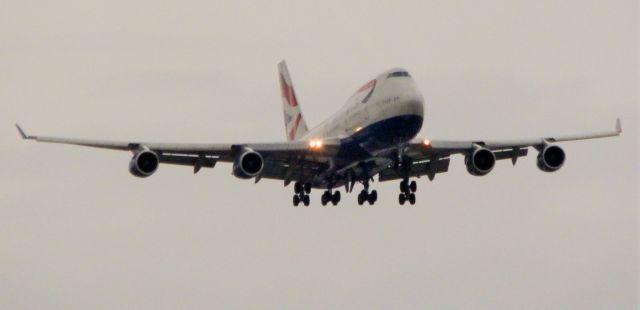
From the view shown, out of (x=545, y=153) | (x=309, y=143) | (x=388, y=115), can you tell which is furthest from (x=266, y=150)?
(x=545, y=153)

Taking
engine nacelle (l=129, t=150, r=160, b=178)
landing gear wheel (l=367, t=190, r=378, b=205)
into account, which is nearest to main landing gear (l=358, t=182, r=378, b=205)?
landing gear wheel (l=367, t=190, r=378, b=205)

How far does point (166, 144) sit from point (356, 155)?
9.30 meters

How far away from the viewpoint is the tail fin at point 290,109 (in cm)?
9136

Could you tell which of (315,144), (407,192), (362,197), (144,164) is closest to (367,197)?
(362,197)

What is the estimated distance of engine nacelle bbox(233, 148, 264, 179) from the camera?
72.6 metres

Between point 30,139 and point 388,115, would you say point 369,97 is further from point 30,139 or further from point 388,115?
point 30,139

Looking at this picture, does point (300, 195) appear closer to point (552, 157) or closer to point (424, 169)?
point (424, 169)

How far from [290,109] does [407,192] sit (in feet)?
59.0

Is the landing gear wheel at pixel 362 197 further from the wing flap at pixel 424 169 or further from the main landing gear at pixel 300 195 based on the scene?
the main landing gear at pixel 300 195

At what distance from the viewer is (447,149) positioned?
7606cm

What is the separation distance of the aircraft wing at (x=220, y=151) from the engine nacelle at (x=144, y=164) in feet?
2.25

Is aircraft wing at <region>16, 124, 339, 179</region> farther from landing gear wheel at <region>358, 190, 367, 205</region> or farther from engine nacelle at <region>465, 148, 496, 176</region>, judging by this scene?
engine nacelle at <region>465, 148, 496, 176</region>

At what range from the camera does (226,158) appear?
75.8 m

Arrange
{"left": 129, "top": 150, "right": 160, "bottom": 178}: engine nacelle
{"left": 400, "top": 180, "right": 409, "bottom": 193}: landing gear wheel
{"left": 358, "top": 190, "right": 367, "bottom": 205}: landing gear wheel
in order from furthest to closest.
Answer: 1. {"left": 358, "top": 190, "right": 367, "bottom": 205}: landing gear wheel
2. {"left": 400, "top": 180, "right": 409, "bottom": 193}: landing gear wheel
3. {"left": 129, "top": 150, "right": 160, "bottom": 178}: engine nacelle
